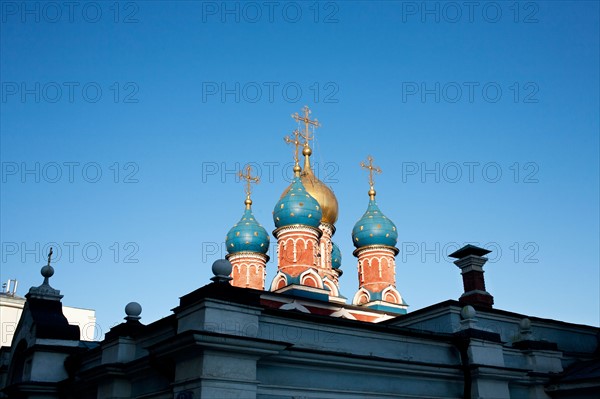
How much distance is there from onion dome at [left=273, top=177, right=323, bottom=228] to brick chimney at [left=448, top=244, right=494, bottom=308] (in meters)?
10.6

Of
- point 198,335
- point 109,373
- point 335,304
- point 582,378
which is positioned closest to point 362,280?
point 335,304

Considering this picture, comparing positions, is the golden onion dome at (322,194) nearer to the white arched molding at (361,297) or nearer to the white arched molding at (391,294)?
the white arched molding at (361,297)

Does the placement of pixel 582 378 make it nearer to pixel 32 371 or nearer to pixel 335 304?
pixel 32 371

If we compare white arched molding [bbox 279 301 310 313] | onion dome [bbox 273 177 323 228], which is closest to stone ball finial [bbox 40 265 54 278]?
white arched molding [bbox 279 301 310 313]

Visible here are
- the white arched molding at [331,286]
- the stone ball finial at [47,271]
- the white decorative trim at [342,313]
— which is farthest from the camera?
the white arched molding at [331,286]

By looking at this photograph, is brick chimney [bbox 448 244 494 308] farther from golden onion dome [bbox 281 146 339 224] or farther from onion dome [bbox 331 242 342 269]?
onion dome [bbox 331 242 342 269]

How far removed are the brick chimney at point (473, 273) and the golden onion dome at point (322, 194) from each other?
46.4ft

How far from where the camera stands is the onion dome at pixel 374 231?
3081 cm

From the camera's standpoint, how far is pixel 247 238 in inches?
1209

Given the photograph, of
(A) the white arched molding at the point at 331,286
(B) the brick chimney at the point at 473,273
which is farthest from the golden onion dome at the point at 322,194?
(B) the brick chimney at the point at 473,273

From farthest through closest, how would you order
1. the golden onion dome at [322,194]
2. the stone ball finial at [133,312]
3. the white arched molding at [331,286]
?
1. the golden onion dome at [322,194]
2. the white arched molding at [331,286]
3. the stone ball finial at [133,312]

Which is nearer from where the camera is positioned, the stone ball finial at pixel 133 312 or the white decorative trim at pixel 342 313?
the stone ball finial at pixel 133 312

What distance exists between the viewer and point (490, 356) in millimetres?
12805

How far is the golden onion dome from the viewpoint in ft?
107
